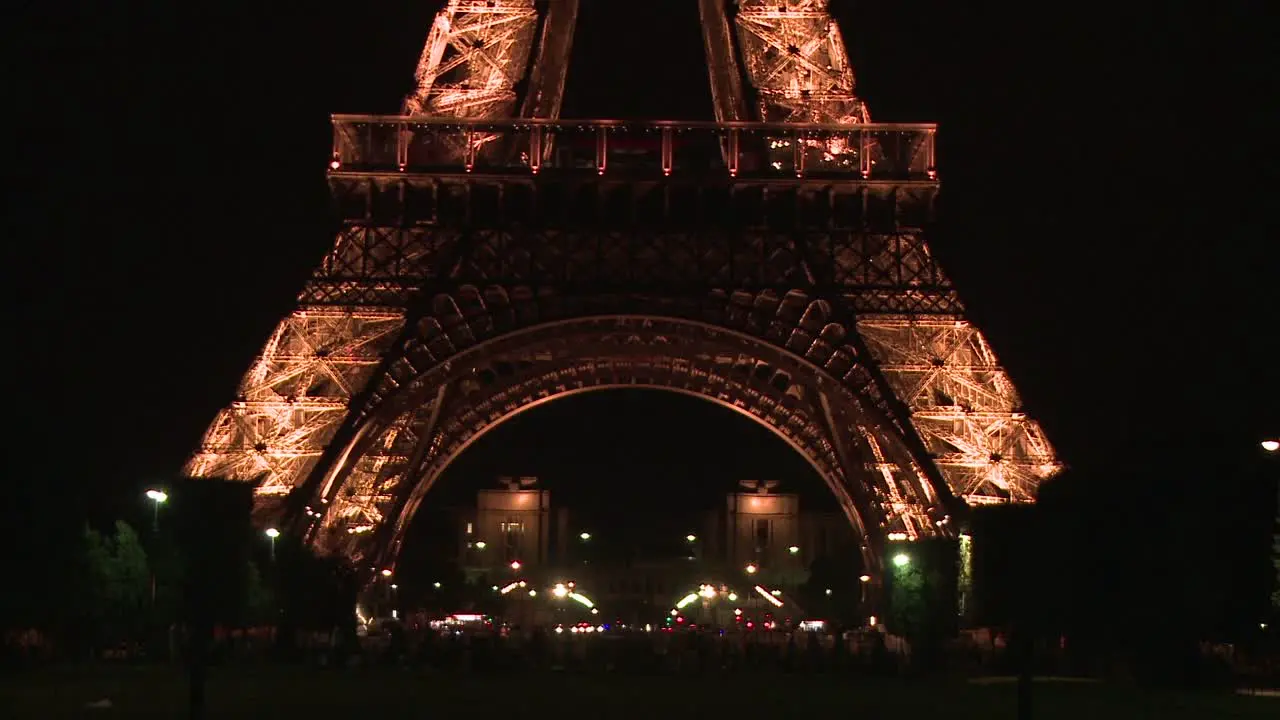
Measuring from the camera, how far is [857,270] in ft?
189

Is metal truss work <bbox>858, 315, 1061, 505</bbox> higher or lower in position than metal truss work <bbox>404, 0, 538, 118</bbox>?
lower

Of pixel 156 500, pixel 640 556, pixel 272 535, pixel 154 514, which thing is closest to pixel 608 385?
pixel 272 535

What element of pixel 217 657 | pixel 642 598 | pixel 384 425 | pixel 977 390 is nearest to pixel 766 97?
pixel 977 390

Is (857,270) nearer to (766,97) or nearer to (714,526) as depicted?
(766,97)

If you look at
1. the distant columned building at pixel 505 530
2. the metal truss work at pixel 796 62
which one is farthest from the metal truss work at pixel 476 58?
the distant columned building at pixel 505 530

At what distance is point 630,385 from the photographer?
251 ft

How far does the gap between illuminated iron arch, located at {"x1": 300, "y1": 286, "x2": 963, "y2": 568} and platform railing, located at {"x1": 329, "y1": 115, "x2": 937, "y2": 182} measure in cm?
382

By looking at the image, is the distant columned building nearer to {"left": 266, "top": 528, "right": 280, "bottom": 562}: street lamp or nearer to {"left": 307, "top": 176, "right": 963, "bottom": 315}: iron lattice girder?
{"left": 266, "top": 528, "right": 280, "bottom": 562}: street lamp

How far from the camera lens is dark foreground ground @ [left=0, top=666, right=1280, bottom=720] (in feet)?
100

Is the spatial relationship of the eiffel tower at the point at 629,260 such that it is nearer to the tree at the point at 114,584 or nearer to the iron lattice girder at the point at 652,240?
the iron lattice girder at the point at 652,240

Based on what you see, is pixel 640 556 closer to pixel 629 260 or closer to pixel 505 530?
pixel 505 530

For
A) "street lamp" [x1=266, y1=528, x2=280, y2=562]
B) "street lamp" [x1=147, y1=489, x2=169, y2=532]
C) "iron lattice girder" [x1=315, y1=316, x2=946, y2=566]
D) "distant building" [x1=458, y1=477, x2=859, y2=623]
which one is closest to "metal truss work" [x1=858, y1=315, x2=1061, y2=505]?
"iron lattice girder" [x1=315, y1=316, x2=946, y2=566]

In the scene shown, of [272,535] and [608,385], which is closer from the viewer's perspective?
[272,535]

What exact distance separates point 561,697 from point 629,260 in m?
24.2
